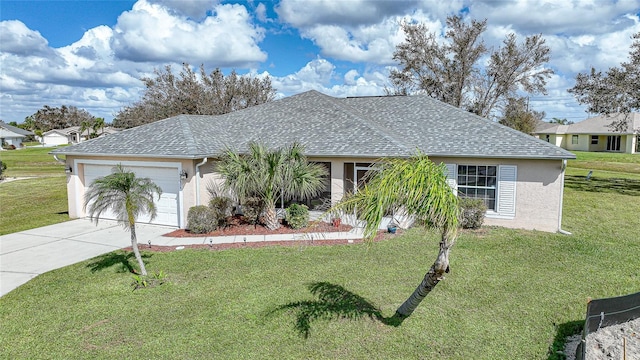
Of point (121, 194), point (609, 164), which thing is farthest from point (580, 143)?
point (121, 194)

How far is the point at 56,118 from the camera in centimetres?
10369

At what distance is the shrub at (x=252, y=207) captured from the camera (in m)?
13.7

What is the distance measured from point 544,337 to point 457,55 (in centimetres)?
3044

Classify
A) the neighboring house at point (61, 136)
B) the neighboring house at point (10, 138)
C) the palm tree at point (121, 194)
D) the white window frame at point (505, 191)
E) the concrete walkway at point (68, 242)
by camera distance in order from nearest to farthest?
the palm tree at point (121, 194)
the concrete walkway at point (68, 242)
the white window frame at point (505, 191)
the neighboring house at point (10, 138)
the neighboring house at point (61, 136)

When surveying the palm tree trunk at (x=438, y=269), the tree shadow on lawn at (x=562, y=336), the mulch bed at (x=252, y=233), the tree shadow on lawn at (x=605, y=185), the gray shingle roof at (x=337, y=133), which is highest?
the gray shingle roof at (x=337, y=133)

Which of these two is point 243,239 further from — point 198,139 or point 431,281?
point 431,281

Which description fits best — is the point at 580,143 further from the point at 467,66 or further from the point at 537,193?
the point at 537,193

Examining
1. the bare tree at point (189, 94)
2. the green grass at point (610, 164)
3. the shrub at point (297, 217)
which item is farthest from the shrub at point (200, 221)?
the green grass at point (610, 164)

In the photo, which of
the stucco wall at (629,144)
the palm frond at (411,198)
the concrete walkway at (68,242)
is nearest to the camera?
the palm frond at (411,198)

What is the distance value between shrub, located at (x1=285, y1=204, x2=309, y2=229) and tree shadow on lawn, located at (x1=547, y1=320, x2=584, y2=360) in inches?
340

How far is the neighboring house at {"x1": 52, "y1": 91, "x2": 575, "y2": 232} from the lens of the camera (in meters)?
13.0

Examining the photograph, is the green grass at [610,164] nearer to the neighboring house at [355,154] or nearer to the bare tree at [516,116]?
the bare tree at [516,116]

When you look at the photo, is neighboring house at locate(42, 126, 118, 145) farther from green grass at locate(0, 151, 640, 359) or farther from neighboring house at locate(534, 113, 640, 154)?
neighboring house at locate(534, 113, 640, 154)

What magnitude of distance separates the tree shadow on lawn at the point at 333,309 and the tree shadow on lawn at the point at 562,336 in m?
2.32
